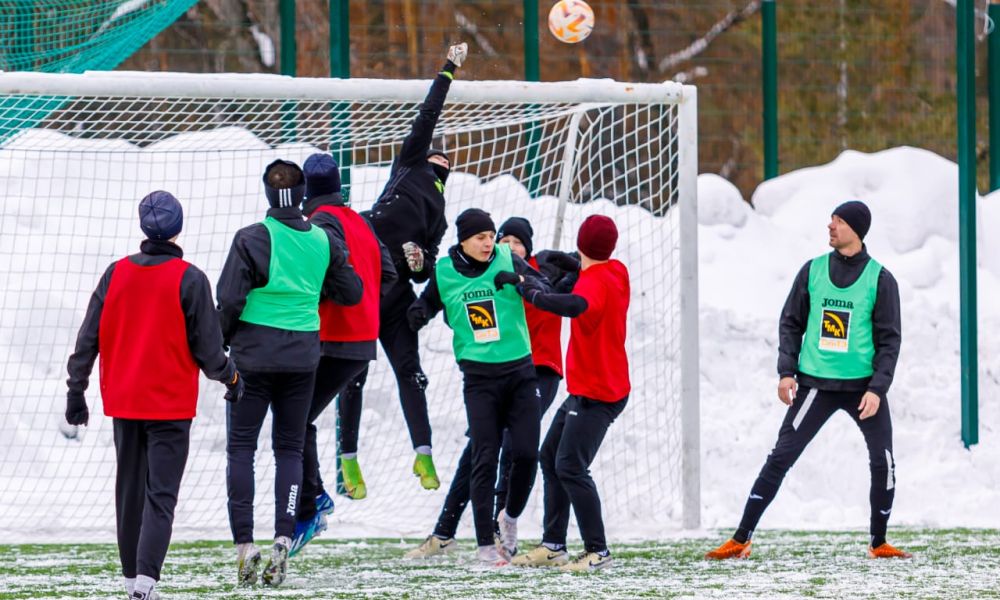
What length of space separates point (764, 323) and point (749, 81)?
9.53 ft

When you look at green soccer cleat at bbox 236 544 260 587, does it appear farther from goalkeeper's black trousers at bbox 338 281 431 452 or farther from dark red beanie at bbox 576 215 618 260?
dark red beanie at bbox 576 215 618 260

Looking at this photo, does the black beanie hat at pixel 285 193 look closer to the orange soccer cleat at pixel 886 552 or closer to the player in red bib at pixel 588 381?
the player in red bib at pixel 588 381

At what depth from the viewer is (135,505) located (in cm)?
550

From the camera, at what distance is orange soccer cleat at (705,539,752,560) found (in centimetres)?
689

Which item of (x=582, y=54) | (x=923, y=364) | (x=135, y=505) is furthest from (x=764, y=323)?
(x=135, y=505)

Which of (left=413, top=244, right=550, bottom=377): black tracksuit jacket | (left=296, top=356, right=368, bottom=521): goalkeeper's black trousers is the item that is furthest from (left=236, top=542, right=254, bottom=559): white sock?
(left=413, top=244, right=550, bottom=377): black tracksuit jacket

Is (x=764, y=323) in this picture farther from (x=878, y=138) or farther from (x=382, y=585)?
(x=382, y=585)

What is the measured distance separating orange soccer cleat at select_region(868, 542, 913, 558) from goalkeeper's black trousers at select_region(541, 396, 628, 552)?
4.28 ft

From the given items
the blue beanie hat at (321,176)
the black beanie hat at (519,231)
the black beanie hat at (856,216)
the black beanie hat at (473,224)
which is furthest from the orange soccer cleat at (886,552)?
the blue beanie hat at (321,176)

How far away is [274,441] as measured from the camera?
20.3 ft

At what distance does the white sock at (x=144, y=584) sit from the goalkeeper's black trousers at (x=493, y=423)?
5.36 ft

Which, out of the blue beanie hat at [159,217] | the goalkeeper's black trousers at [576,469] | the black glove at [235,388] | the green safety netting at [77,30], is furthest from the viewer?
the green safety netting at [77,30]

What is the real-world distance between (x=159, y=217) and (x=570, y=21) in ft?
13.8

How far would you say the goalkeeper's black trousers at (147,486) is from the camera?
5402 mm
